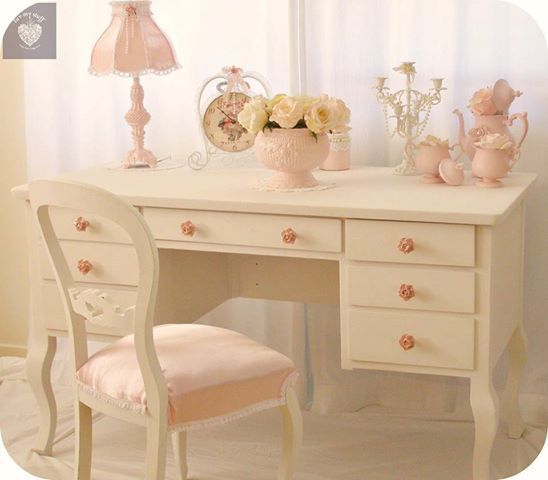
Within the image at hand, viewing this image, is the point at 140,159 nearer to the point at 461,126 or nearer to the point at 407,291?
the point at 461,126

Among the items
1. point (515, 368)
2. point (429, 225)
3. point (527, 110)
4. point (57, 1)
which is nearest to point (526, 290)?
point (515, 368)

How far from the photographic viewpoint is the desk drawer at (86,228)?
302 cm

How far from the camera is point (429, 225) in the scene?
105 inches

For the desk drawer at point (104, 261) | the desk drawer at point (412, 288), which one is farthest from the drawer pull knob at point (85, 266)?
the desk drawer at point (412, 288)

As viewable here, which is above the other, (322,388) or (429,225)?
(429,225)

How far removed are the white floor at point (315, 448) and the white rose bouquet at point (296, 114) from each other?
93 cm

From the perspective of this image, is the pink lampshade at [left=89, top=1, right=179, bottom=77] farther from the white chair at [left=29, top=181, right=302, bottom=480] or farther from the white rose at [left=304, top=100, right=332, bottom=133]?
the white chair at [left=29, top=181, right=302, bottom=480]

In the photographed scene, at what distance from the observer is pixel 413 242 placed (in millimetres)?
2682

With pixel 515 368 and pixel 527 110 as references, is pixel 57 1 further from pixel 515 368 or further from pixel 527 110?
pixel 515 368

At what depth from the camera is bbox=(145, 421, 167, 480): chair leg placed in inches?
97.3

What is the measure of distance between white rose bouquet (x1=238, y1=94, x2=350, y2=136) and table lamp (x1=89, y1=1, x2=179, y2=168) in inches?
20.4

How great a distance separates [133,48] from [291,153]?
2.29 feet

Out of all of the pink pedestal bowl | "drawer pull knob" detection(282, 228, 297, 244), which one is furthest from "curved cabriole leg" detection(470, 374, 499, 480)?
the pink pedestal bowl

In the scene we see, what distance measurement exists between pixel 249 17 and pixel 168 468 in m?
1.37
